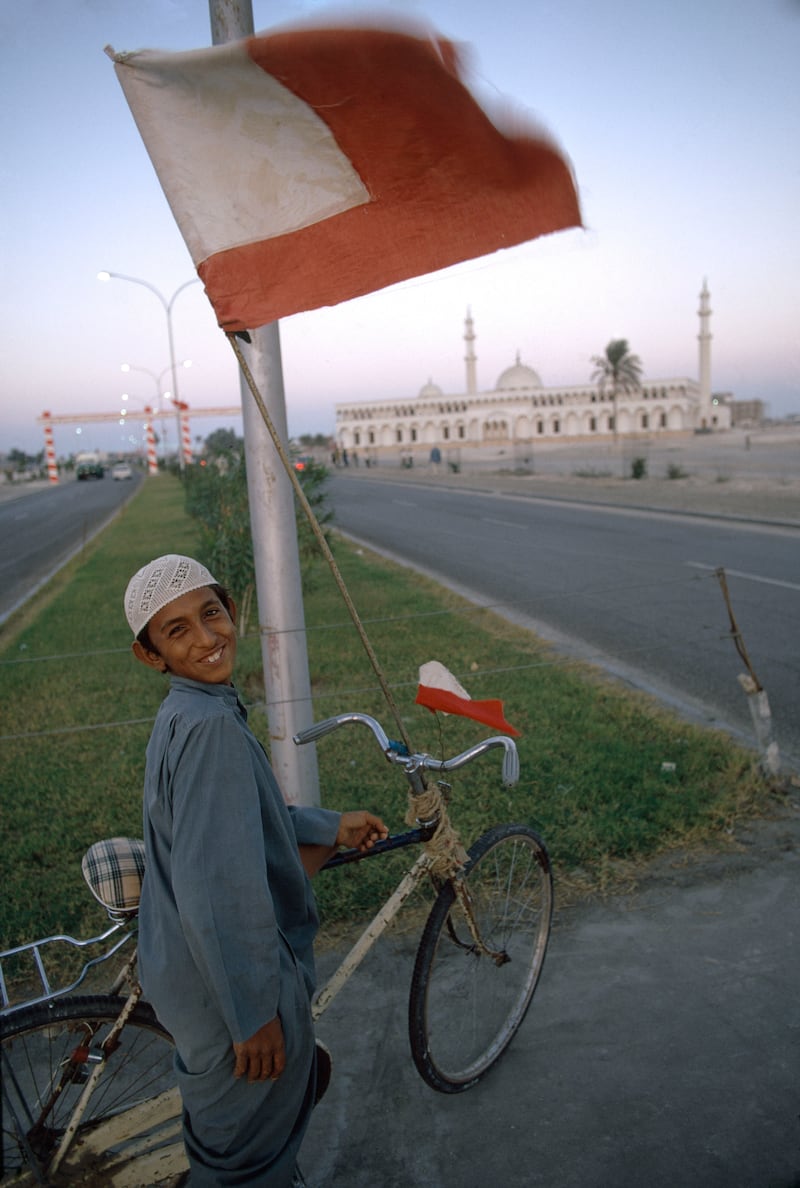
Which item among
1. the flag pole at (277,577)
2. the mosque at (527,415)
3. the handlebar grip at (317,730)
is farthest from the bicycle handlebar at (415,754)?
the mosque at (527,415)

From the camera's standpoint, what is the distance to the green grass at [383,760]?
4152 millimetres

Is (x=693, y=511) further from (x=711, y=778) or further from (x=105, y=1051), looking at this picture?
(x=105, y=1051)

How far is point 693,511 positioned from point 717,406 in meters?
96.7

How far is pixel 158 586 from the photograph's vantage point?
1.88 metres

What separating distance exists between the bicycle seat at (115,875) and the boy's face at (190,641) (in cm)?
48

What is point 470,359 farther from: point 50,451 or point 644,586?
point 644,586

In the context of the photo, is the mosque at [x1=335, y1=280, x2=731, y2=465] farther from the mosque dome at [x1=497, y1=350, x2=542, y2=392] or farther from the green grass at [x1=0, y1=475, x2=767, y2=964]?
the green grass at [x1=0, y1=475, x2=767, y2=964]

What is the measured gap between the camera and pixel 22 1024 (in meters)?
2.05

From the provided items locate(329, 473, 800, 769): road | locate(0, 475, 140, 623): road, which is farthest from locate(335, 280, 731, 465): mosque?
locate(329, 473, 800, 769): road

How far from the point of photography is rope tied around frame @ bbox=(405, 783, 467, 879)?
249cm

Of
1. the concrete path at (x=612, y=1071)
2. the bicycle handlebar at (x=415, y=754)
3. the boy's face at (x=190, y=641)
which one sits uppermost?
the boy's face at (x=190, y=641)

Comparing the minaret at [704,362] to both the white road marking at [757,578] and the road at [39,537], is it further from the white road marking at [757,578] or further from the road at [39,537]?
the white road marking at [757,578]

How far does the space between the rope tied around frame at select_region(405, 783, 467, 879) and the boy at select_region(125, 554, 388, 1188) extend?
0.52m

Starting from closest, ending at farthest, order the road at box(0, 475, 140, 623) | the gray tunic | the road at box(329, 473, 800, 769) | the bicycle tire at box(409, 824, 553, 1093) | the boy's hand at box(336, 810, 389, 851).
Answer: the gray tunic, the boy's hand at box(336, 810, 389, 851), the bicycle tire at box(409, 824, 553, 1093), the road at box(329, 473, 800, 769), the road at box(0, 475, 140, 623)
